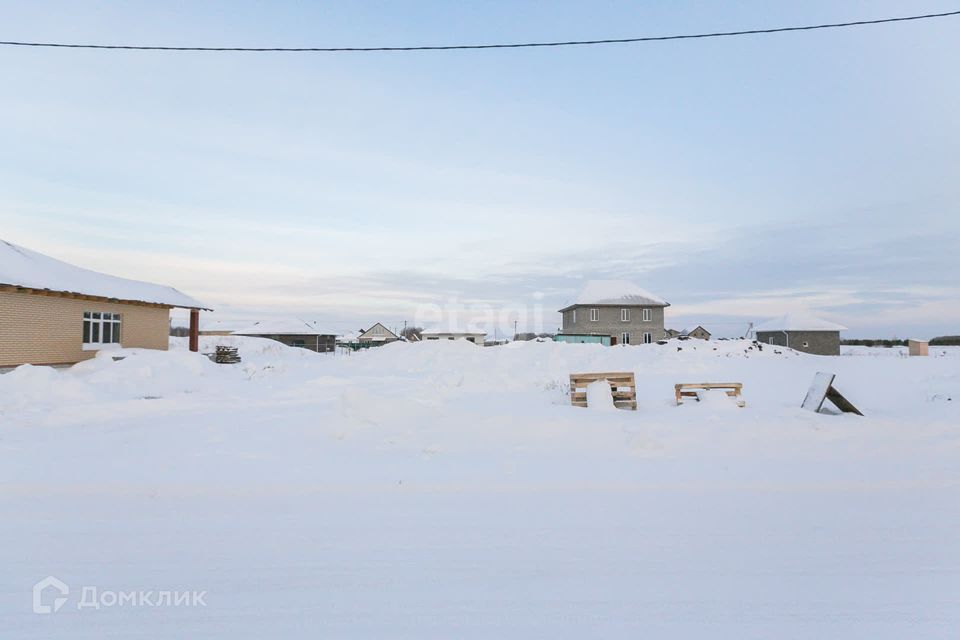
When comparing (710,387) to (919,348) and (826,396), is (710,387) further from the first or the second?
(919,348)

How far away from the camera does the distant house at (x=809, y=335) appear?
151ft

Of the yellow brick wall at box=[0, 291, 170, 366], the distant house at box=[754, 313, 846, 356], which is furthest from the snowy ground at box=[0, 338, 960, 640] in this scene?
the distant house at box=[754, 313, 846, 356]

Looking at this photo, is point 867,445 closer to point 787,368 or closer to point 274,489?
point 274,489

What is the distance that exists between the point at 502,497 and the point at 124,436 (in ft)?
21.2

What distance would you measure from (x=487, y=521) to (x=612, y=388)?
21.5 ft

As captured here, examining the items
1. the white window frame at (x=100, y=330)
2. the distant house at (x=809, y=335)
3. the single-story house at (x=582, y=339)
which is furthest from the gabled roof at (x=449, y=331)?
the white window frame at (x=100, y=330)

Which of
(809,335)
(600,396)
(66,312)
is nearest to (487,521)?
(600,396)

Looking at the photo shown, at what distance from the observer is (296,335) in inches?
2165

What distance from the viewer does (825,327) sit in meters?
46.0

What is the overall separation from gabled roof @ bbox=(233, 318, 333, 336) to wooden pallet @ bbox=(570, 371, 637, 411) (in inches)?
1911

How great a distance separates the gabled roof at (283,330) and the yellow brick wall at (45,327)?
34.1 meters

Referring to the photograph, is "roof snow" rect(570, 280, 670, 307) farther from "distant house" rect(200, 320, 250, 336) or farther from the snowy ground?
"distant house" rect(200, 320, 250, 336)

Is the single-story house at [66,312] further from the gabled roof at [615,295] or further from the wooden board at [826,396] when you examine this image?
the gabled roof at [615,295]

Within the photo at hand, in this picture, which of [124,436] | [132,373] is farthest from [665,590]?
[132,373]
